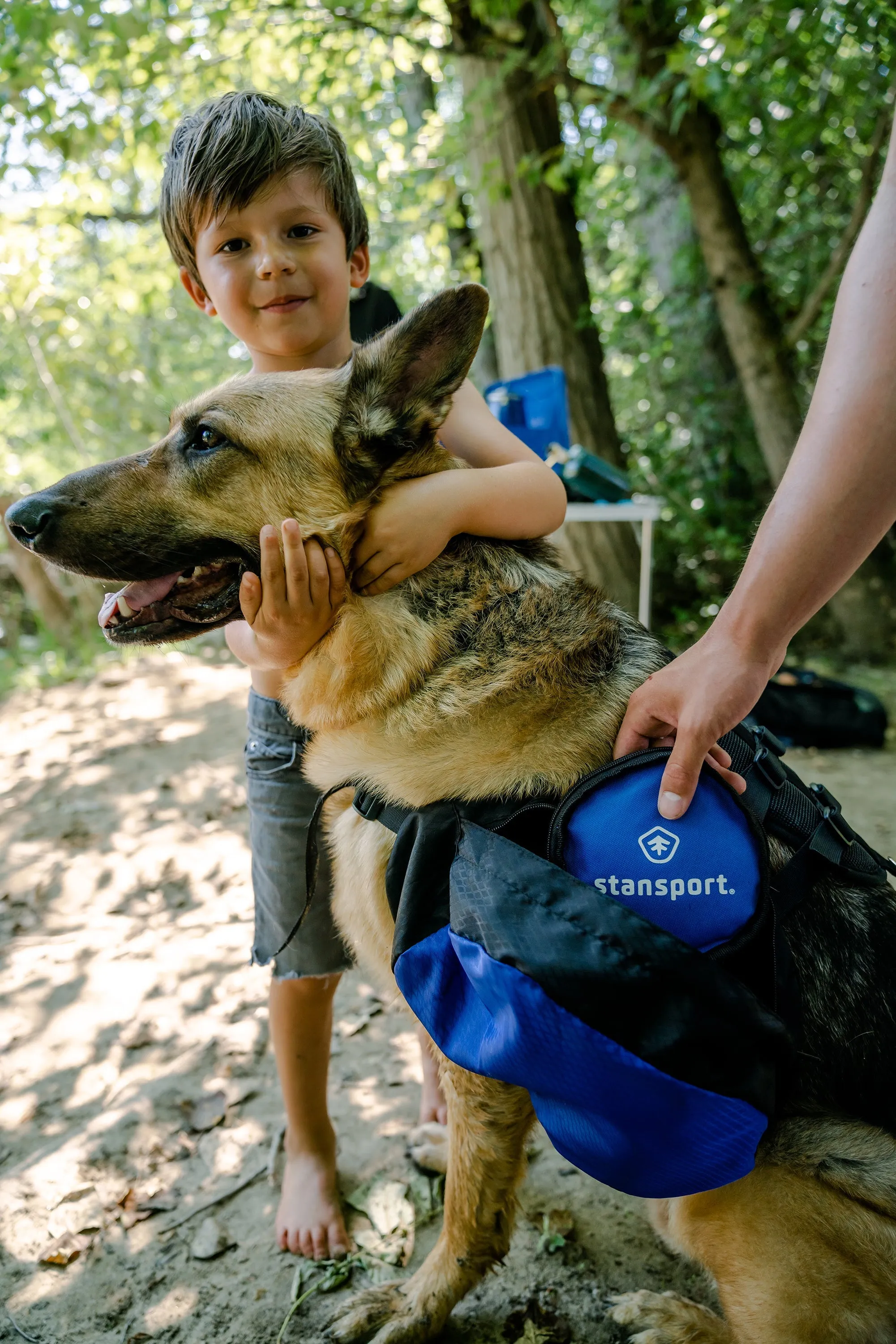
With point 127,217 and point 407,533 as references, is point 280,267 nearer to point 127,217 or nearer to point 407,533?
point 407,533

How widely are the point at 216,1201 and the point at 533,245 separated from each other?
21.6 feet

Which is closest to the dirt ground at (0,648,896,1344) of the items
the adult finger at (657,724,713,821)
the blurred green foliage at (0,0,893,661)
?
the adult finger at (657,724,713,821)

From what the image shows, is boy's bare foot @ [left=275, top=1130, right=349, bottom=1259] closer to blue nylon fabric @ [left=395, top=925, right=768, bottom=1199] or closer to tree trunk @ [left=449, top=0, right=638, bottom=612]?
blue nylon fabric @ [left=395, top=925, right=768, bottom=1199]

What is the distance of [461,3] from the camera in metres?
6.18

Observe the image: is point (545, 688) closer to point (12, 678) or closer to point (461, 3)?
point (461, 3)

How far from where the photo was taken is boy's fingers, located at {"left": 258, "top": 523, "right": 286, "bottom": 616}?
5.57ft

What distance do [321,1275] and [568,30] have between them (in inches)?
434

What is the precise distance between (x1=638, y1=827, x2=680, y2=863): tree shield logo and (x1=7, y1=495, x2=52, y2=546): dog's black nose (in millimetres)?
1455

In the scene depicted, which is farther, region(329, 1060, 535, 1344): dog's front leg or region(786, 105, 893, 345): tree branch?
region(786, 105, 893, 345): tree branch

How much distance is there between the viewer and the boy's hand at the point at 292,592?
169 centimetres

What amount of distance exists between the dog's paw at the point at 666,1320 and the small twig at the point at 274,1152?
103 cm

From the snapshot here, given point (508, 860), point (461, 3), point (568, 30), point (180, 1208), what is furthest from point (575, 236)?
point (180, 1208)

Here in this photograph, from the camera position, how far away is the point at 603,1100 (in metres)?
1.29

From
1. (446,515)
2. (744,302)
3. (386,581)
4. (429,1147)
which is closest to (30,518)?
(386,581)
